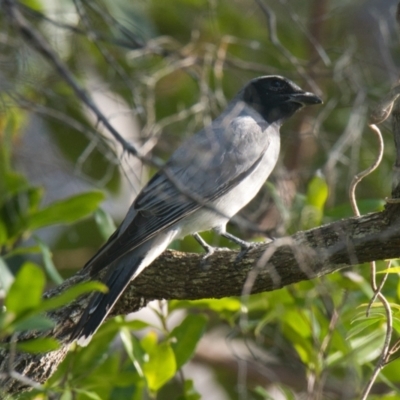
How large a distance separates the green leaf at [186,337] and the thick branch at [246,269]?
0.19 m

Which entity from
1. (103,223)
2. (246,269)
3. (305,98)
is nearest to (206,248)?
(103,223)

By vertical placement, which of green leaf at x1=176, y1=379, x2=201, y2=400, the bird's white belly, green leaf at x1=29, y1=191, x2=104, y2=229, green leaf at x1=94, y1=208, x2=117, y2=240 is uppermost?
green leaf at x1=29, y1=191, x2=104, y2=229

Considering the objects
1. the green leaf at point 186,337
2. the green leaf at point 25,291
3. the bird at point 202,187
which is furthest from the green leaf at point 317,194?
the green leaf at point 25,291

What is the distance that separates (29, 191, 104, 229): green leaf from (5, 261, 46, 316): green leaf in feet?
4.46

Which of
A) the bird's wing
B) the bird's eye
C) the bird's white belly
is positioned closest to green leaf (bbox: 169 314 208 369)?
the bird's wing

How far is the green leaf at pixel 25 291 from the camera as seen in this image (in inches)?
76.9

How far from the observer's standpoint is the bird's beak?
4.29 meters

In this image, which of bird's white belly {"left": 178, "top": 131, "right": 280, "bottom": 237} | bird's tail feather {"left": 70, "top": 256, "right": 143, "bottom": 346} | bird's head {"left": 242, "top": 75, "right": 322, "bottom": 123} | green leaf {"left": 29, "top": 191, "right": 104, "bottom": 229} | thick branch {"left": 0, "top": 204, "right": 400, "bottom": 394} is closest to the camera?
thick branch {"left": 0, "top": 204, "right": 400, "bottom": 394}

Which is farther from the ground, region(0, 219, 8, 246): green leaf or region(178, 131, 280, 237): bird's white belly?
region(0, 219, 8, 246): green leaf

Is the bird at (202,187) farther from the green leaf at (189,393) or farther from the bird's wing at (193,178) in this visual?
the green leaf at (189,393)

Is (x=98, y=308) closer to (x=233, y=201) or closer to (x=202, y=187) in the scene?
(x=202, y=187)

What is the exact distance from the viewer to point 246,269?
2896 millimetres

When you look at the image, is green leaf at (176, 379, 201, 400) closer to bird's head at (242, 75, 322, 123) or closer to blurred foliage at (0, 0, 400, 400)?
blurred foliage at (0, 0, 400, 400)

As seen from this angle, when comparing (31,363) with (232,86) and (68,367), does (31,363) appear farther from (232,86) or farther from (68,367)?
(232,86)
